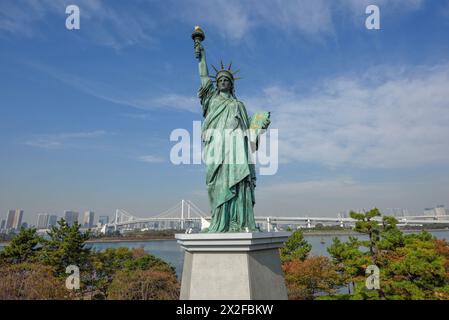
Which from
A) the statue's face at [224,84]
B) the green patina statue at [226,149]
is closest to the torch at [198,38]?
the green patina statue at [226,149]

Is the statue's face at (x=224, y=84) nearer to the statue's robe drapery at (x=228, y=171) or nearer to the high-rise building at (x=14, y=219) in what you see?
the statue's robe drapery at (x=228, y=171)

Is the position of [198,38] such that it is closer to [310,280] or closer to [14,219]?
[310,280]

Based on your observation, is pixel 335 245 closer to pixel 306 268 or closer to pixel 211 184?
pixel 306 268

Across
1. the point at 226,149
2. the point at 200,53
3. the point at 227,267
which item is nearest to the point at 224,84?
the point at 200,53

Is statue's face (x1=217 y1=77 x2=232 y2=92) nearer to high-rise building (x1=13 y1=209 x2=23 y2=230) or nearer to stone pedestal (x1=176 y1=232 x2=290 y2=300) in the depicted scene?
stone pedestal (x1=176 y1=232 x2=290 y2=300)

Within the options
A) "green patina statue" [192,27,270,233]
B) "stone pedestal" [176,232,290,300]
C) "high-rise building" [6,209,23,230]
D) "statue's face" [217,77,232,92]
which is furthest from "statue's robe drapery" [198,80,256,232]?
"high-rise building" [6,209,23,230]
